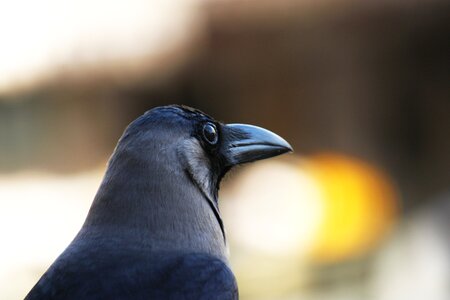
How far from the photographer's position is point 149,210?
3.41 metres

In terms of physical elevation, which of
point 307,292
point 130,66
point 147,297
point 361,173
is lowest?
point 307,292

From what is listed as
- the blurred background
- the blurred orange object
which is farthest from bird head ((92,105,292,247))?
the blurred orange object

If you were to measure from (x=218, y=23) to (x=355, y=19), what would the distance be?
1.14m

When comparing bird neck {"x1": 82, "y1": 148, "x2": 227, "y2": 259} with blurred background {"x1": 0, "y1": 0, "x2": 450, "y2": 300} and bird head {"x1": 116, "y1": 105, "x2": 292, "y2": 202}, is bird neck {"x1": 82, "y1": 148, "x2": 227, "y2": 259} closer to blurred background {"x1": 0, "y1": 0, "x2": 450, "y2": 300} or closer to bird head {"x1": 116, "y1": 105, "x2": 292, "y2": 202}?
bird head {"x1": 116, "y1": 105, "x2": 292, "y2": 202}

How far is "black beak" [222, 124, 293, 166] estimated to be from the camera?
3.79 m

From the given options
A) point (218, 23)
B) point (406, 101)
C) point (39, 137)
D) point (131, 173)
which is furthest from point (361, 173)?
point (131, 173)

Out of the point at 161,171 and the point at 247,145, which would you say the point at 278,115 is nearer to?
the point at 247,145

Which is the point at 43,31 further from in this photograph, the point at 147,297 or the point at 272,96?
the point at 147,297

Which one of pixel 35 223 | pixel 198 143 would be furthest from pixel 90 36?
pixel 198 143

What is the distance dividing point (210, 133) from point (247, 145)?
0.51 feet

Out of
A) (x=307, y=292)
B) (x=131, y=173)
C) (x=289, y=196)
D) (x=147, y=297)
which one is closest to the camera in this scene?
(x=147, y=297)

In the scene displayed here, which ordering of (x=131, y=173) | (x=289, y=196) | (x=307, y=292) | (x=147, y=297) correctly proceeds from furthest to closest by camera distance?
(x=307, y=292), (x=289, y=196), (x=131, y=173), (x=147, y=297)

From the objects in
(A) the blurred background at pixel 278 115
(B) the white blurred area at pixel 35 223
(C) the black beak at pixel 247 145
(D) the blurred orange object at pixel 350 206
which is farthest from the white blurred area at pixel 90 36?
(C) the black beak at pixel 247 145

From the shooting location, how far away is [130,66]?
10.2m
